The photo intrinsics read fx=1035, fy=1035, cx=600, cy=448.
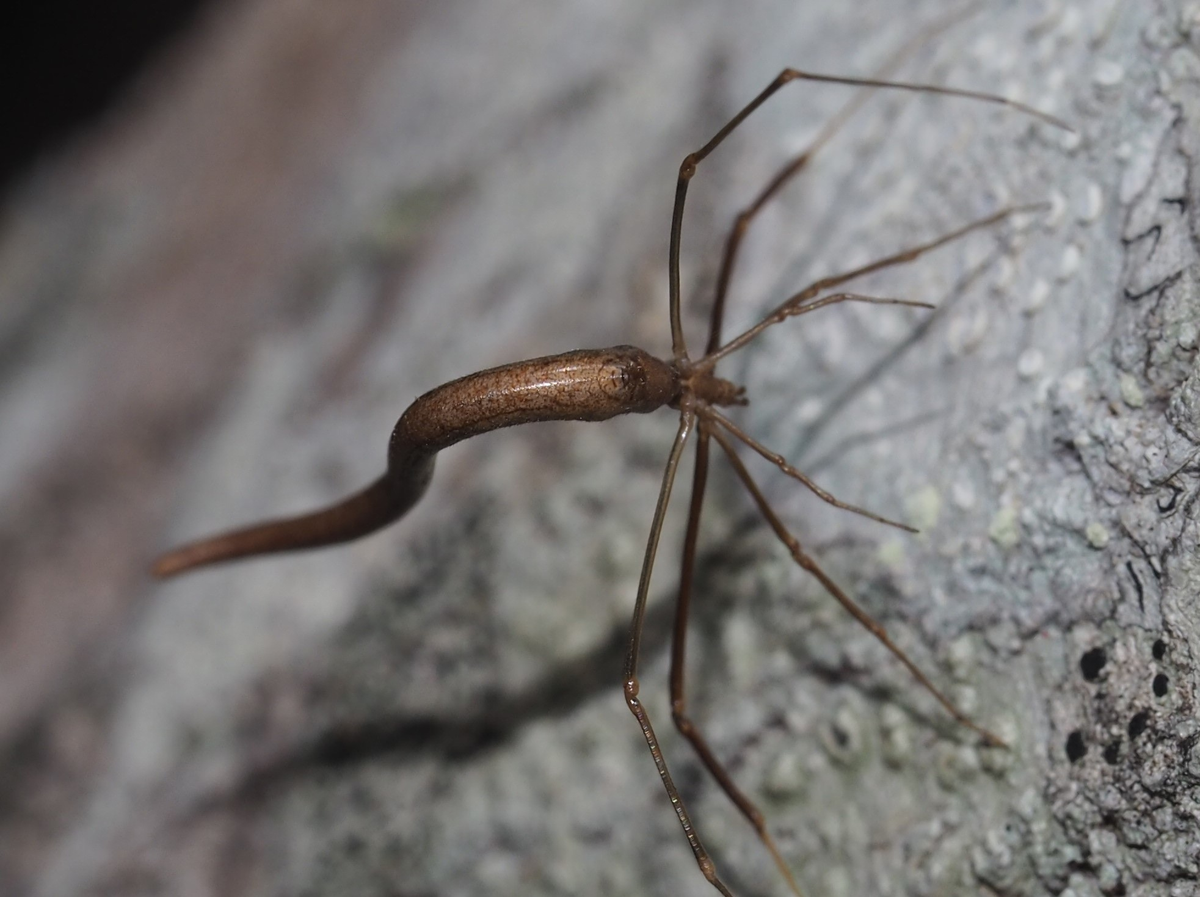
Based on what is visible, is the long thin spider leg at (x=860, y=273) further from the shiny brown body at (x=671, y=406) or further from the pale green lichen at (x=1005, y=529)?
the pale green lichen at (x=1005, y=529)

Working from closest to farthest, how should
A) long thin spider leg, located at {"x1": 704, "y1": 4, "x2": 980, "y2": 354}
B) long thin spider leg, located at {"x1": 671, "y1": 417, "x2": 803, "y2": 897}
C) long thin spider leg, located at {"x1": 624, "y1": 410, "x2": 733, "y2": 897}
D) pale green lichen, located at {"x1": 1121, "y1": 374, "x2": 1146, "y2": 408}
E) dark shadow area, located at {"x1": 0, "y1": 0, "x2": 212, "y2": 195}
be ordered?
1. pale green lichen, located at {"x1": 1121, "y1": 374, "x2": 1146, "y2": 408}
2. long thin spider leg, located at {"x1": 624, "y1": 410, "x2": 733, "y2": 897}
3. long thin spider leg, located at {"x1": 671, "y1": 417, "x2": 803, "y2": 897}
4. long thin spider leg, located at {"x1": 704, "y1": 4, "x2": 980, "y2": 354}
5. dark shadow area, located at {"x1": 0, "y1": 0, "x2": 212, "y2": 195}

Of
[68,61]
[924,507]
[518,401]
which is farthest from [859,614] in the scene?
[68,61]

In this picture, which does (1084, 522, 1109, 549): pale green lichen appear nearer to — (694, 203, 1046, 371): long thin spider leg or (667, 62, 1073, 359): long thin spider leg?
(694, 203, 1046, 371): long thin spider leg

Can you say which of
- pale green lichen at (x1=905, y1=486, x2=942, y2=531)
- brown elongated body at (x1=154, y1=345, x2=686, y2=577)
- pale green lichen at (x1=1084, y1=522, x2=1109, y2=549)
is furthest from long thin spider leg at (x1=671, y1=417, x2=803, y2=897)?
pale green lichen at (x1=1084, y1=522, x2=1109, y2=549)

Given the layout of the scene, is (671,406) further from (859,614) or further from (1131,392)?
(1131,392)

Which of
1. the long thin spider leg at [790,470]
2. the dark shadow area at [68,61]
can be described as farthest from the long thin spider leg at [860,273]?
the dark shadow area at [68,61]

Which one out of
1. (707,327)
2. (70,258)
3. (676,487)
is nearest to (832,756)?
(676,487)

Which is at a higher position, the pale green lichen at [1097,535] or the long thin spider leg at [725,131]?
the long thin spider leg at [725,131]
